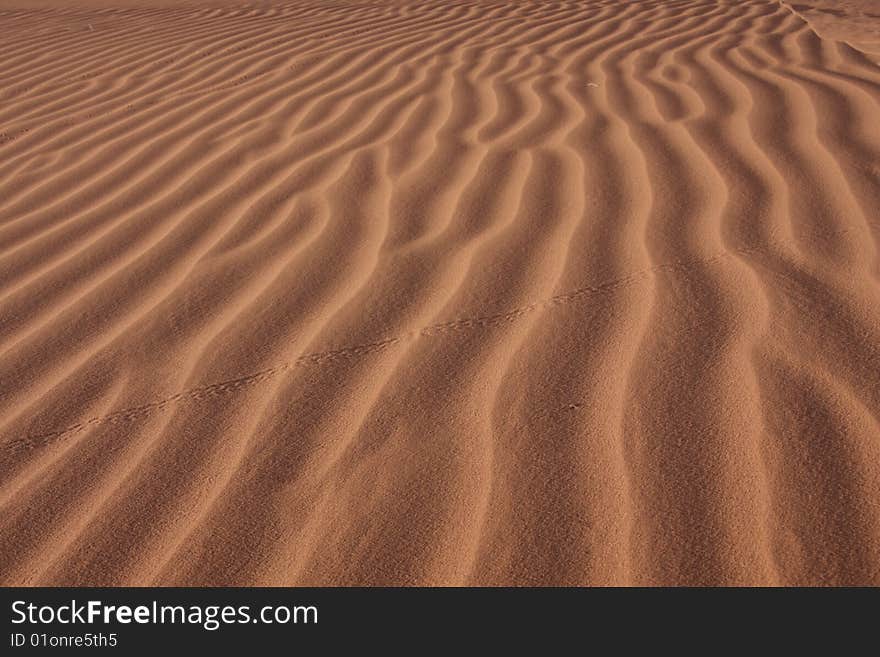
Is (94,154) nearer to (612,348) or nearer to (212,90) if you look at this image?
(212,90)

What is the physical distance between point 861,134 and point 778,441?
6.63 ft

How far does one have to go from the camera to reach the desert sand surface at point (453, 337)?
141cm

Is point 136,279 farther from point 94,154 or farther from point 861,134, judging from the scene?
point 861,134

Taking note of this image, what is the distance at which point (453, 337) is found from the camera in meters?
1.97

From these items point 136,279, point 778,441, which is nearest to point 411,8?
→ point 136,279

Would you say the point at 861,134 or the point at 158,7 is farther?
the point at 158,7

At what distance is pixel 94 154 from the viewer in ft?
11.5

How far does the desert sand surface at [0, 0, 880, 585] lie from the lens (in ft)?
4.63

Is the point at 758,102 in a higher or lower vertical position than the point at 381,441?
lower
